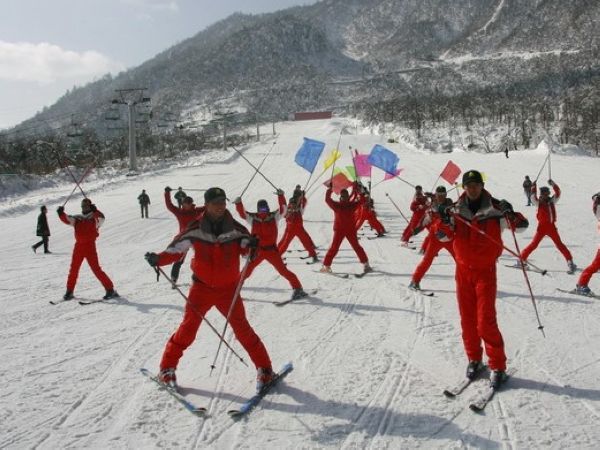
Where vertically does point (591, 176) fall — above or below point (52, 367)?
below

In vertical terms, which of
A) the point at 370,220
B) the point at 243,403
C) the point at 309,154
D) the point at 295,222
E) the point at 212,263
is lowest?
the point at 370,220

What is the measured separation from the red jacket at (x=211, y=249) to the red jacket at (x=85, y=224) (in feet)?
12.8

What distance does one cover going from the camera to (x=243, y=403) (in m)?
4.25

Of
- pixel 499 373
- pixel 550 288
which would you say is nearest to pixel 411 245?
pixel 550 288

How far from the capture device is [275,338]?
5867 mm

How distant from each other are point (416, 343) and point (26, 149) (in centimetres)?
4486

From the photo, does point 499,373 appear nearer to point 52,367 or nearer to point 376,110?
point 52,367

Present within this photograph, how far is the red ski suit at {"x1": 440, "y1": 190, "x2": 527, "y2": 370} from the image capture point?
4.27 m

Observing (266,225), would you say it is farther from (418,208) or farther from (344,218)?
(418,208)

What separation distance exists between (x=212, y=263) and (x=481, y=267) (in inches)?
94.2

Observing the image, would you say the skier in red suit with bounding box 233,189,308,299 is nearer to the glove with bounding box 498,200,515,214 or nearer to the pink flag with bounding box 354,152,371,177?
the glove with bounding box 498,200,515,214

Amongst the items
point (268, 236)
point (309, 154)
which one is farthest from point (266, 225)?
point (309, 154)

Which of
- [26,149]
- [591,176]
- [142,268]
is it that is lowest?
[591,176]

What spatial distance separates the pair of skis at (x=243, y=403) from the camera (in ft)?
13.2
